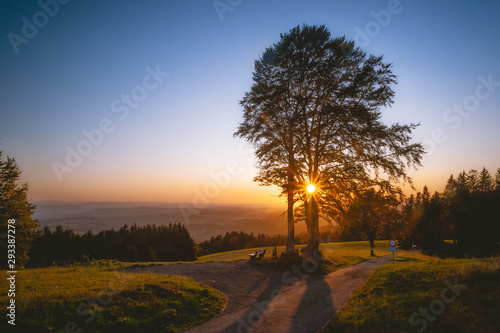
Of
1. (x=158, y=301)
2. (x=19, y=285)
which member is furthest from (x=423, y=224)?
(x=19, y=285)

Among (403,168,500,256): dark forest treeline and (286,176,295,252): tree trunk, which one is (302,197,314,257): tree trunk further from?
(403,168,500,256): dark forest treeline

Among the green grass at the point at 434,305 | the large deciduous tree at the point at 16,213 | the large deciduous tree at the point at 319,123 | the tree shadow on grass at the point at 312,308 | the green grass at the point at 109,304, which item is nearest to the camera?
the green grass at the point at 434,305

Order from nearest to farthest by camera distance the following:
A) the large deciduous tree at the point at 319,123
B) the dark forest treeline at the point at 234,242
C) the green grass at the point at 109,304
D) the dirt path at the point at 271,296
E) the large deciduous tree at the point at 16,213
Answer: the green grass at the point at 109,304, the dirt path at the point at 271,296, the large deciduous tree at the point at 319,123, the large deciduous tree at the point at 16,213, the dark forest treeline at the point at 234,242

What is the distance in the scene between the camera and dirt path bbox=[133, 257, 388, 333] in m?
8.23

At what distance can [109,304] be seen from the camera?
8.23m

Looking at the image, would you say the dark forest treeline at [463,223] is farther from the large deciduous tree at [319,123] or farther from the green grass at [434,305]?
the green grass at [434,305]

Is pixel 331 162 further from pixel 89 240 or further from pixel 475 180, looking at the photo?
pixel 475 180

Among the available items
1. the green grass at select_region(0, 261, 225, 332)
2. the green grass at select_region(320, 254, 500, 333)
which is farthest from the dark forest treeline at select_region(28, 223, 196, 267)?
the green grass at select_region(320, 254, 500, 333)

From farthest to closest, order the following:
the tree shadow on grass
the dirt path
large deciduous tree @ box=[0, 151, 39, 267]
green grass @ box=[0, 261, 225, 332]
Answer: large deciduous tree @ box=[0, 151, 39, 267], the dirt path, the tree shadow on grass, green grass @ box=[0, 261, 225, 332]

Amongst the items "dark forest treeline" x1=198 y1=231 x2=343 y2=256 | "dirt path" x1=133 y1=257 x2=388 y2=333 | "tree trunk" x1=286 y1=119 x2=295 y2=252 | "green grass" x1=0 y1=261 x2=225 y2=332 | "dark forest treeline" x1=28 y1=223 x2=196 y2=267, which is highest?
"tree trunk" x1=286 y1=119 x2=295 y2=252

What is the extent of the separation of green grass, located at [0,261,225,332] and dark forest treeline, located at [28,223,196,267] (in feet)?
122

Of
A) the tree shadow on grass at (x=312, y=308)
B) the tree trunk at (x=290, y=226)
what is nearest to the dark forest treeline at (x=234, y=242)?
the tree trunk at (x=290, y=226)

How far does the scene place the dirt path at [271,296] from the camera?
27.0 ft

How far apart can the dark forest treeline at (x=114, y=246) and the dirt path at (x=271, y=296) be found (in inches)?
1286
